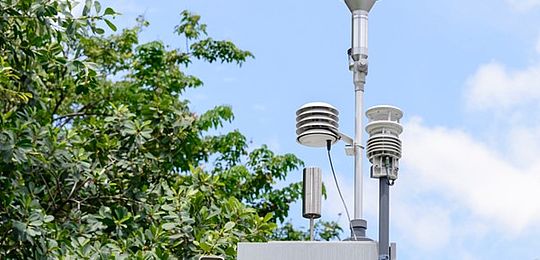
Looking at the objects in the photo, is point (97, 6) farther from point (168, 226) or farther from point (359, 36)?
point (359, 36)

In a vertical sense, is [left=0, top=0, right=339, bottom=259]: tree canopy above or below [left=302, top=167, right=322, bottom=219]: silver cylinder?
above

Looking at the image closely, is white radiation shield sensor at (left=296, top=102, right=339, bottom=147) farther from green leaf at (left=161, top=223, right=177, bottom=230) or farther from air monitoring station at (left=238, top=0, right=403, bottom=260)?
green leaf at (left=161, top=223, right=177, bottom=230)

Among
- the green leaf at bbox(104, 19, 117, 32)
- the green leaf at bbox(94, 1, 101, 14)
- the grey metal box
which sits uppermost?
the green leaf at bbox(94, 1, 101, 14)

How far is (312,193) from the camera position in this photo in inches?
258

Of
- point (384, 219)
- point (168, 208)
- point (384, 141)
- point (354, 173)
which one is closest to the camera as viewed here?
point (384, 219)

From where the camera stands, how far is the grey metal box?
622cm

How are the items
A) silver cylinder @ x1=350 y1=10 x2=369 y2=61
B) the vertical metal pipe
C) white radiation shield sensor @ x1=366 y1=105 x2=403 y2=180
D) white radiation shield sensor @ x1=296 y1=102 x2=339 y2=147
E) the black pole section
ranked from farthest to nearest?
silver cylinder @ x1=350 y1=10 x2=369 y2=61
the vertical metal pipe
white radiation shield sensor @ x1=296 y1=102 x2=339 y2=147
white radiation shield sensor @ x1=366 y1=105 x2=403 y2=180
the black pole section

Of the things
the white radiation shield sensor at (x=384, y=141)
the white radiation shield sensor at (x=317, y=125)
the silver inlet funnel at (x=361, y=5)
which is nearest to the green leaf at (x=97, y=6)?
the silver inlet funnel at (x=361, y=5)

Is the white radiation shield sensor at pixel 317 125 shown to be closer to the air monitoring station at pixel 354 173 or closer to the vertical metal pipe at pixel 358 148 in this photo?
the air monitoring station at pixel 354 173

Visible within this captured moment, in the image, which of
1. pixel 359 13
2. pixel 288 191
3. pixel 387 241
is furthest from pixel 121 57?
pixel 387 241

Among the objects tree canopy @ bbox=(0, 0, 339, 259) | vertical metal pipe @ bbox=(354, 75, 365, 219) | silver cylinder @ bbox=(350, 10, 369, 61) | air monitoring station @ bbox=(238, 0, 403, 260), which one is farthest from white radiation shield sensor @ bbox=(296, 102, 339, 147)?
tree canopy @ bbox=(0, 0, 339, 259)

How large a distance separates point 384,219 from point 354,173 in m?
0.52

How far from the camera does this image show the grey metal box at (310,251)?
20.4ft

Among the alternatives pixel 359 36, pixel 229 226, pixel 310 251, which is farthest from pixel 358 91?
pixel 229 226
